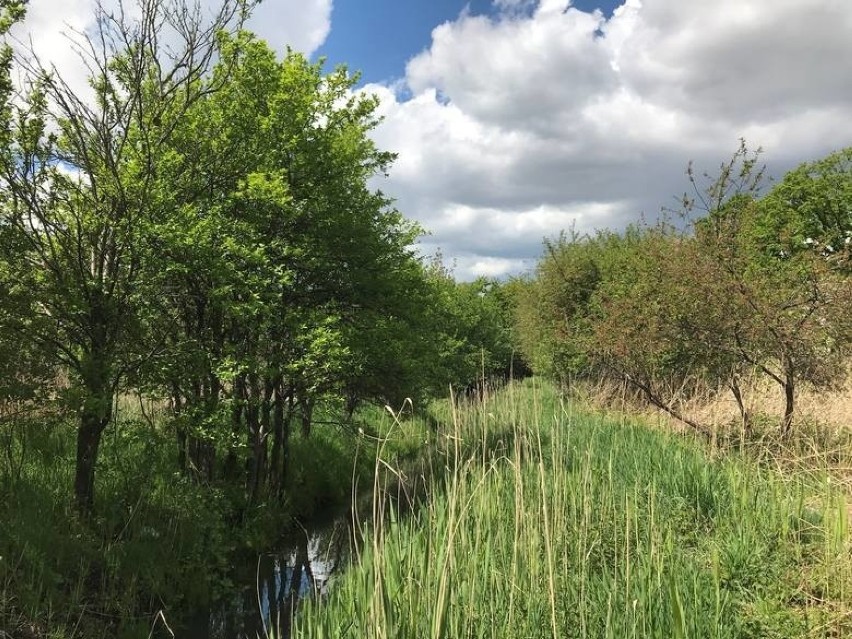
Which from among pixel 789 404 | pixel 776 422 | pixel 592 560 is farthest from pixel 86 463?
pixel 776 422

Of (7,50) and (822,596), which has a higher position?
(7,50)

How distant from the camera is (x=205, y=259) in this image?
650cm

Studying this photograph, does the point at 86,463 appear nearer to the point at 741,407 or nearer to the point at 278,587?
the point at 278,587

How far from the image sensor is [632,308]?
1009cm

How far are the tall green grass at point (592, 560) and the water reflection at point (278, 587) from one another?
5.19 ft

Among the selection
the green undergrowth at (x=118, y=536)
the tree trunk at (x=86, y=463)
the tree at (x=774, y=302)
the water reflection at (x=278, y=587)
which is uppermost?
the tree at (x=774, y=302)

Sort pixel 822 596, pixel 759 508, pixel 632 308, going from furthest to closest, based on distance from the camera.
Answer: pixel 632 308 < pixel 759 508 < pixel 822 596

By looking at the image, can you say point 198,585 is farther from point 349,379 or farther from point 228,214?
point 228,214

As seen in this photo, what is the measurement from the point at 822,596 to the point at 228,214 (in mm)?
7363

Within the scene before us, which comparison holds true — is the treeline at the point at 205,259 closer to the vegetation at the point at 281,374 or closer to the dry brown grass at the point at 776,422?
the vegetation at the point at 281,374

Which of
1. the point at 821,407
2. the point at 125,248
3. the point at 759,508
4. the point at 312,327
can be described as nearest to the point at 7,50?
the point at 125,248

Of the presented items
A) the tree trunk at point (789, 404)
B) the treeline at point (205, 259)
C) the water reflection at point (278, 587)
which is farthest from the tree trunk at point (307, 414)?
the tree trunk at point (789, 404)

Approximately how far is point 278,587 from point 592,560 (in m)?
4.34

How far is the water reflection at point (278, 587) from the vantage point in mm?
5996
